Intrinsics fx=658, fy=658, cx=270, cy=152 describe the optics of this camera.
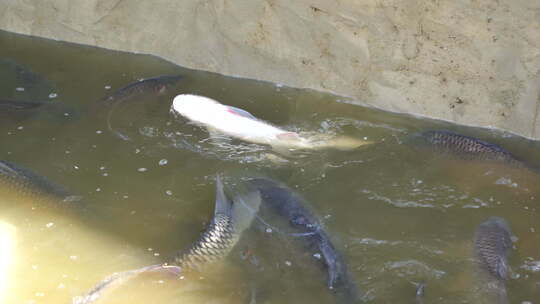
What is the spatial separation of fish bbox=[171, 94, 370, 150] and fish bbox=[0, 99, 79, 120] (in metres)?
0.87

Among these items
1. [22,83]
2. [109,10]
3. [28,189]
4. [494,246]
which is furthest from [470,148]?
[22,83]

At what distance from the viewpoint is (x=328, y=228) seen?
3.79 metres

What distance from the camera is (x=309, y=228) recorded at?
3699 millimetres

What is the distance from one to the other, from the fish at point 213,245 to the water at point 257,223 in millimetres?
53

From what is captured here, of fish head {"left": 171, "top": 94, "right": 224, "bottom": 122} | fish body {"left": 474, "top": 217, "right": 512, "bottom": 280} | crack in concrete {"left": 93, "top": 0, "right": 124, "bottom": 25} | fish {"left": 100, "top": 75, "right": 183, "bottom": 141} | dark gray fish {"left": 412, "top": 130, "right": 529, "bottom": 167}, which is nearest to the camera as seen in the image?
fish body {"left": 474, "top": 217, "right": 512, "bottom": 280}

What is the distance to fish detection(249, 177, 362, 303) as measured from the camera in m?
3.35

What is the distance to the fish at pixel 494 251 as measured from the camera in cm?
333

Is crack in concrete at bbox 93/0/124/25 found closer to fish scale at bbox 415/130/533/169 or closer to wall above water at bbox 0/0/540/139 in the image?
wall above water at bbox 0/0/540/139

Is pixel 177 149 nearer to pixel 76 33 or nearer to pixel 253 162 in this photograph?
pixel 253 162

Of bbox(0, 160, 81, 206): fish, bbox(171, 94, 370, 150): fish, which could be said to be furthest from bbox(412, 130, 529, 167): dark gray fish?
bbox(0, 160, 81, 206): fish

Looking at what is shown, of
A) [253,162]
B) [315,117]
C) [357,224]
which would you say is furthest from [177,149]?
[357,224]

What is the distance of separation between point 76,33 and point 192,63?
3.88ft

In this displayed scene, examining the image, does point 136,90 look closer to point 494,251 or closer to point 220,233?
point 220,233

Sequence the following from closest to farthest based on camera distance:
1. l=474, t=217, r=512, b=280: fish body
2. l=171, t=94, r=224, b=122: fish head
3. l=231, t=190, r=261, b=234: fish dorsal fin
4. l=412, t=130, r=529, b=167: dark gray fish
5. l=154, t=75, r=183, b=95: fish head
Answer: l=474, t=217, r=512, b=280: fish body
l=231, t=190, r=261, b=234: fish dorsal fin
l=412, t=130, r=529, b=167: dark gray fish
l=171, t=94, r=224, b=122: fish head
l=154, t=75, r=183, b=95: fish head
